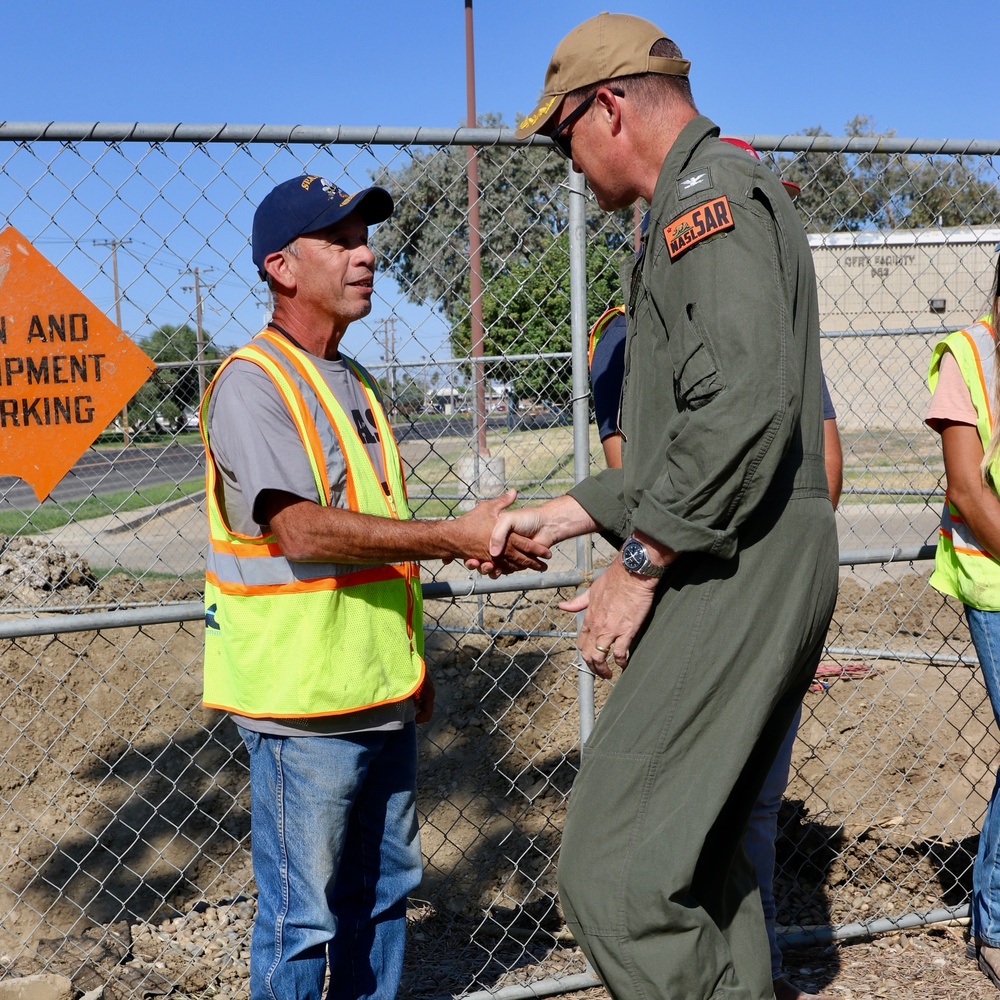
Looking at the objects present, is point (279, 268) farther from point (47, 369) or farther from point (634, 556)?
point (634, 556)

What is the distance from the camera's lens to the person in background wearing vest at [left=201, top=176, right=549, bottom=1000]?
2.46 meters

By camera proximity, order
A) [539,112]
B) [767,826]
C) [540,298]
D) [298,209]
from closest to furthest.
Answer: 1. [539,112]
2. [298,209]
3. [767,826]
4. [540,298]

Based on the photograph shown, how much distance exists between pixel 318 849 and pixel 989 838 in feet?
7.03

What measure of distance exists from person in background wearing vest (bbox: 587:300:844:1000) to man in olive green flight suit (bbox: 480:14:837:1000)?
0.82m

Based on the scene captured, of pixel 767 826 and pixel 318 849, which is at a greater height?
pixel 318 849

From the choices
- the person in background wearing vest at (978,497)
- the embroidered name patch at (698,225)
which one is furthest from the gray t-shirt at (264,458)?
the person in background wearing vest at (978,497)

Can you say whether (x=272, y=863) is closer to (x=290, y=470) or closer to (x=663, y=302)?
(x=290, y=470)

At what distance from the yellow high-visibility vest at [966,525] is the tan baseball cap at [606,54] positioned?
4.77 ft

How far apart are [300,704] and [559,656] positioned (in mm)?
5218

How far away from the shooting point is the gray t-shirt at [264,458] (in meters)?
2.41

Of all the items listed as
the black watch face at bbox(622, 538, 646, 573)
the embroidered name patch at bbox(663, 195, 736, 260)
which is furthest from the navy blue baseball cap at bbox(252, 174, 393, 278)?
the black watch face at bbox(622, 538, 646, 573)

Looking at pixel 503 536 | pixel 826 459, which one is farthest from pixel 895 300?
pixel 503 536

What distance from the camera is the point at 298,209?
266 centimetres

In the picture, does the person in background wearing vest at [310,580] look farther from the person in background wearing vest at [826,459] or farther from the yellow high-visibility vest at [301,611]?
the person in background wearing vest at [826,459]
